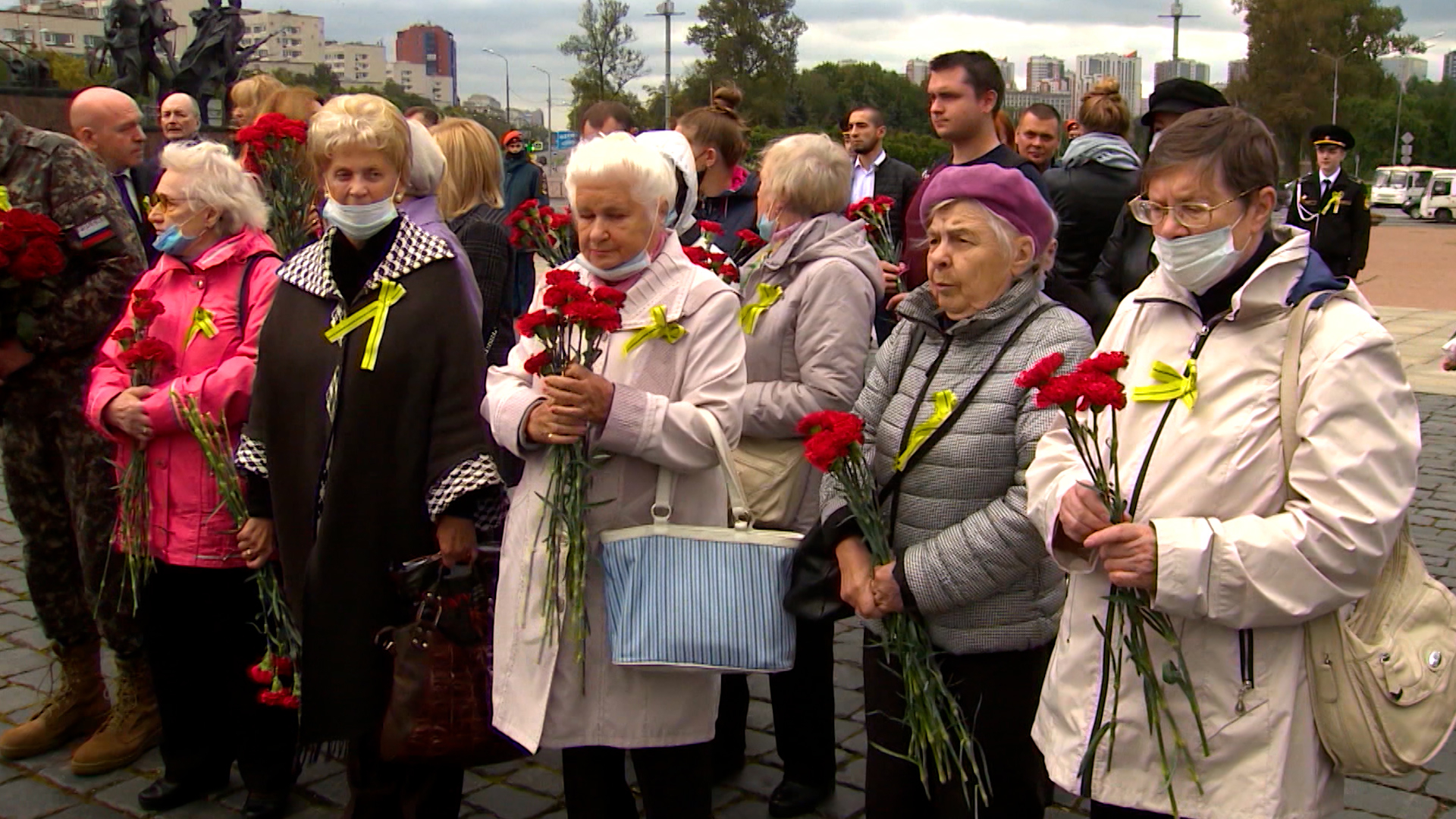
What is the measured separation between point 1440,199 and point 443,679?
52.1 metres

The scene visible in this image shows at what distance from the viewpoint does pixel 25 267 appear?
4.10m

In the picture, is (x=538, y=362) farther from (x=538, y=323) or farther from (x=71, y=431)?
(x=71, y=431)

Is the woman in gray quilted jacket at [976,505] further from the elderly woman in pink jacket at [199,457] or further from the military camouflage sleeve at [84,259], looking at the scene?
the military camouflage sleeve at [84,259]

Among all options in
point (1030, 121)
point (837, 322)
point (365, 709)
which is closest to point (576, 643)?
point (365, 709)

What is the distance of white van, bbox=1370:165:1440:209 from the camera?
50969 mm

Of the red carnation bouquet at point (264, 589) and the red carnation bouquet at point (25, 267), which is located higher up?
the red carnation bouquet at point (25, 267)

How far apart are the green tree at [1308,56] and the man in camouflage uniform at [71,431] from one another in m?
67.8

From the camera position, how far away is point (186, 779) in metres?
4.14

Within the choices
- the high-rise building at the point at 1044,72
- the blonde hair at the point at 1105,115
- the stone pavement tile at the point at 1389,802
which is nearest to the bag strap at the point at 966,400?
the stone pavement tile at the point at 1389,802

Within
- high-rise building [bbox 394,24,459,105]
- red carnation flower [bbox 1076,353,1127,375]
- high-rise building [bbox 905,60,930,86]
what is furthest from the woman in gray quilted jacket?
high-rise building [bbox 394,24,459,105]

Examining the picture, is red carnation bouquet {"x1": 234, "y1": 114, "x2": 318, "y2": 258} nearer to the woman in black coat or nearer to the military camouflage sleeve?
the military camouflage sleeve

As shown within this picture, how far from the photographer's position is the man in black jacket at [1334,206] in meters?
12.5

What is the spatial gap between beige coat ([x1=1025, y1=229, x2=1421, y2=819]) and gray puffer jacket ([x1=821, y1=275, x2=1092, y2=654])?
0.22 meters

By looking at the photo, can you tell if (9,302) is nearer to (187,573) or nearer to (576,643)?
(187,573)
